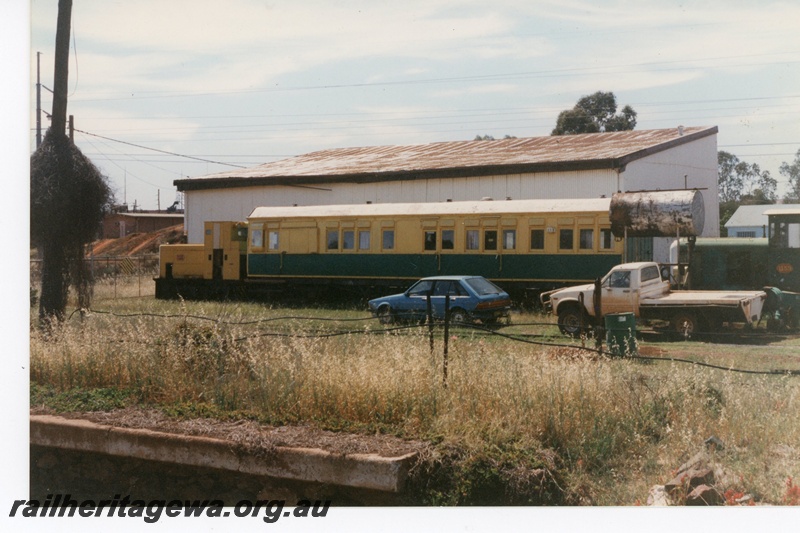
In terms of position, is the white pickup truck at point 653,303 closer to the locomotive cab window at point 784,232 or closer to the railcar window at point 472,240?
the locomotive cab window at point 784,232

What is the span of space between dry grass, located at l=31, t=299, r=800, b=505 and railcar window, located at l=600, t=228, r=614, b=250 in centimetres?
1085

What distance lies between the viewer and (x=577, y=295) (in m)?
16.8

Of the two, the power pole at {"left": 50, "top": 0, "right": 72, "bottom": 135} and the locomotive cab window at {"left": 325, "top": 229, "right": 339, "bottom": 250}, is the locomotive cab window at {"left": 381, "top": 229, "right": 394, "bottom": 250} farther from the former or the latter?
the power pole at {"left": 50, "top": 0, "right": 72, "bottom": 135}

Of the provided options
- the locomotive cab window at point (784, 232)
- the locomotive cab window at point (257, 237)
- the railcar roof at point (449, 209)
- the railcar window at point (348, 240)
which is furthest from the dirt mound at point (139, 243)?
the locomotive cab window at point (784, 232)

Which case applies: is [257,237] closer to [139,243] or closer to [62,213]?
[62,213]

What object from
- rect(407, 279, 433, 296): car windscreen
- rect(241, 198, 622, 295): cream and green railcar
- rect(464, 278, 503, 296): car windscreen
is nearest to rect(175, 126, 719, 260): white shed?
rect(241, 198, 622, 295): cream and green railcar

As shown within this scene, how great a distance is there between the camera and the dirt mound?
44469mm

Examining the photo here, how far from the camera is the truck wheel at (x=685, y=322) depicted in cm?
1542

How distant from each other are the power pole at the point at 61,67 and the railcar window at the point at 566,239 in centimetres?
1292

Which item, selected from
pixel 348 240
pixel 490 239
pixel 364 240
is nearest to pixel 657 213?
pixel 490 239

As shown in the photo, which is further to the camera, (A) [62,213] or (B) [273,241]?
(B) [273,241]

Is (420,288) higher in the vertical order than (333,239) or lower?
lower

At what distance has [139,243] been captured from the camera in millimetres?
45969

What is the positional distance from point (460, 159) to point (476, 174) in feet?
5.80
